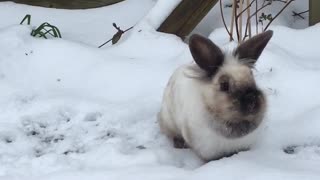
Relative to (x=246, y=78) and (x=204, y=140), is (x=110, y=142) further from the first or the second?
(x=246, y=78)

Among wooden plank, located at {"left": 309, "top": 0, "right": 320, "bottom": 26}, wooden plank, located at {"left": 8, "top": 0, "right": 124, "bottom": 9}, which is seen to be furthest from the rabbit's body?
wooden plank, located at {"left": 8, "top": 0, "right": 124, "bottom": 9}

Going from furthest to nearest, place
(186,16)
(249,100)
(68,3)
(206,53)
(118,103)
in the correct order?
(68,3)
(186,16)
(118,103)
(206,53)
(249,100)

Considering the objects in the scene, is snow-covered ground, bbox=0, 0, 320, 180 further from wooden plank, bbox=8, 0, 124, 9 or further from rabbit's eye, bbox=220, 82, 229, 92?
rabbit's eye, bbox=220, 82, 229, 92

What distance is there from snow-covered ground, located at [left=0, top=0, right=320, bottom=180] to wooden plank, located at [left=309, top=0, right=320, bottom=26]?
18cm

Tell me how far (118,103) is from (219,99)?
95 cm

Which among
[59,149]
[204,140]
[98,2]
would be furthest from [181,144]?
[98,2]

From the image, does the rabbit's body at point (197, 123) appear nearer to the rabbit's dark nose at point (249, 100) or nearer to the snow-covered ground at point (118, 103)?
the snow-covered ground at point (118, 103)

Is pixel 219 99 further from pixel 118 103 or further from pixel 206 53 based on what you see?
pixel 118 103

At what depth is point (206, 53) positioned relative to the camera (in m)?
2.74

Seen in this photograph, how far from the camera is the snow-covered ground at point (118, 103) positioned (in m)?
2.84

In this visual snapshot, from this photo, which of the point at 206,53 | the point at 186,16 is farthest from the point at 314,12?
the point at 206,53

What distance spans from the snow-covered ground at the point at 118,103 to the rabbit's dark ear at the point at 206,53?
0.40 m

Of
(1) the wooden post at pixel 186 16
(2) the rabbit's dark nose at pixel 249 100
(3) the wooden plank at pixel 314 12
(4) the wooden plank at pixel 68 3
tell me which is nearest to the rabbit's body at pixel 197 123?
(2) the rabbit's dark nose at pixel 249 100

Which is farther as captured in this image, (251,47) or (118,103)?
(118,103)
